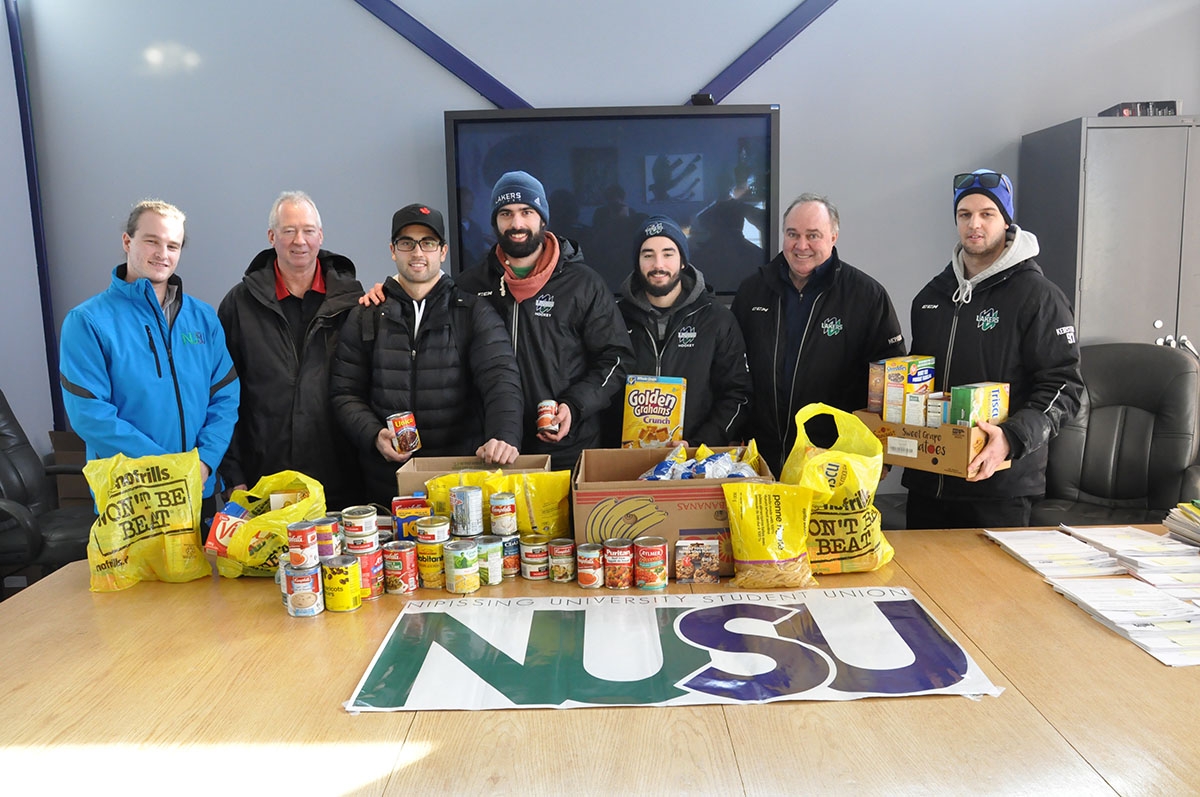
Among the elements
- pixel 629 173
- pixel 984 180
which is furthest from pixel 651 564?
pixel 629 173

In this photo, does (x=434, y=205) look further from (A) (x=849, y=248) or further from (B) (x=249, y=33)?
Answer: (A) (x=849, y=248)

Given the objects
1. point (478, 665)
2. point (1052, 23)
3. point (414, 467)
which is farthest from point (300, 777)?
point (1052, 23)

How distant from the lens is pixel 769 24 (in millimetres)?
4379

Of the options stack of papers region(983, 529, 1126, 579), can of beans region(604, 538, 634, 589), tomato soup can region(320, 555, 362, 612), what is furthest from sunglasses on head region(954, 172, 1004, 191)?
tomato soup can region(320, 555, 362, 612)

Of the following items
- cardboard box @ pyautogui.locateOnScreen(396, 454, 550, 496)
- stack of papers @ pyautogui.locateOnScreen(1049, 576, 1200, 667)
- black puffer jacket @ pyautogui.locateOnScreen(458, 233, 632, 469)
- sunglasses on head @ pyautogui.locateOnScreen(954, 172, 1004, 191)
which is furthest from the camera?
black puffer jacket @ pyautogui.locateOnScreen(458, 233, 632, 469)

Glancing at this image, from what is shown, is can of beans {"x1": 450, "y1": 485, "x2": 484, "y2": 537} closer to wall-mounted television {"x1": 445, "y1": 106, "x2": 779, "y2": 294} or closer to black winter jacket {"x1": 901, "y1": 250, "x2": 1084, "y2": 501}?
black winter jacket {"x1": 901, "y1": 250, "x2": 1084, "y2": 501}

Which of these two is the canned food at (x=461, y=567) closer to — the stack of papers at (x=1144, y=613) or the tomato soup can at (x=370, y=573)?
the tomato soup can at (x=370, y=573)

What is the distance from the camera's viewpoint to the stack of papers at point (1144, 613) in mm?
1435

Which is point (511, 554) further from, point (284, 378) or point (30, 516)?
point (30, 516)

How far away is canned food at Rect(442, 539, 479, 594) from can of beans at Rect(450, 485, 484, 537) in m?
0.07

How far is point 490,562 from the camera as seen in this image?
71.4 inches

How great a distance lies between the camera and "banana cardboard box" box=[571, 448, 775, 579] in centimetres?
180

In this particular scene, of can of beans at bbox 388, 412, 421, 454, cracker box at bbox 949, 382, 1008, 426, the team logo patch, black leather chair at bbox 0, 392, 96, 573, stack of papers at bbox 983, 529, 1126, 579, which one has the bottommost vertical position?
black leather chair at bbox 0, 392, 96, 573

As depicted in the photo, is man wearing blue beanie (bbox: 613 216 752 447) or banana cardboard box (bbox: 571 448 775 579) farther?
man wearing blue beanie (bbox: 613 216 752 447)
